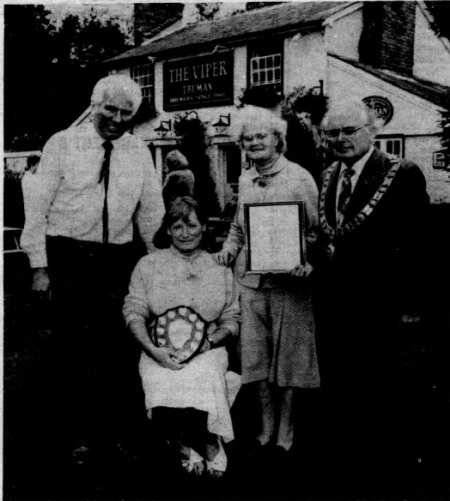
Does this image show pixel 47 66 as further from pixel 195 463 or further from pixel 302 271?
pixel 195 463

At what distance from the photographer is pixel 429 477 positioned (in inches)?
94.1

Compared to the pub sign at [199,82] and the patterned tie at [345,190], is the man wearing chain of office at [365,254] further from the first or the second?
the pub sign at [199,82]

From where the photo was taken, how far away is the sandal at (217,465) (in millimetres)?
2289

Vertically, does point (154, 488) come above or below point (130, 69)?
below

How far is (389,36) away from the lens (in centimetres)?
270

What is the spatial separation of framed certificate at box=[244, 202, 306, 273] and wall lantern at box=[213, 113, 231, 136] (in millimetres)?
759

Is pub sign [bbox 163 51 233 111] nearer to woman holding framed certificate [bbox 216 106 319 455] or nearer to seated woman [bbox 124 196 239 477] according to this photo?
woman holding framed certificate [bbox 216 106 319 455]

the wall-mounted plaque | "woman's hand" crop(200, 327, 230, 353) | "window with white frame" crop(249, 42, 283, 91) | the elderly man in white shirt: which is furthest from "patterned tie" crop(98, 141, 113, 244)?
the wall-mounted plaque

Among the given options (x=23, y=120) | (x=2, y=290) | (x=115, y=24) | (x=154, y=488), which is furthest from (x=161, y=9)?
(x=154, y=488)

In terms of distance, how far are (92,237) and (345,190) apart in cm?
119

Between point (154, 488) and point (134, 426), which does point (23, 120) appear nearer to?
point (134, 426)

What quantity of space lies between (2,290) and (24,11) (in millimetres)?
1437

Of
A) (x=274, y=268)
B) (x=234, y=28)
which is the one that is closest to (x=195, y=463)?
(x=274, y=268)

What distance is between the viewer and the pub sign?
294cm
